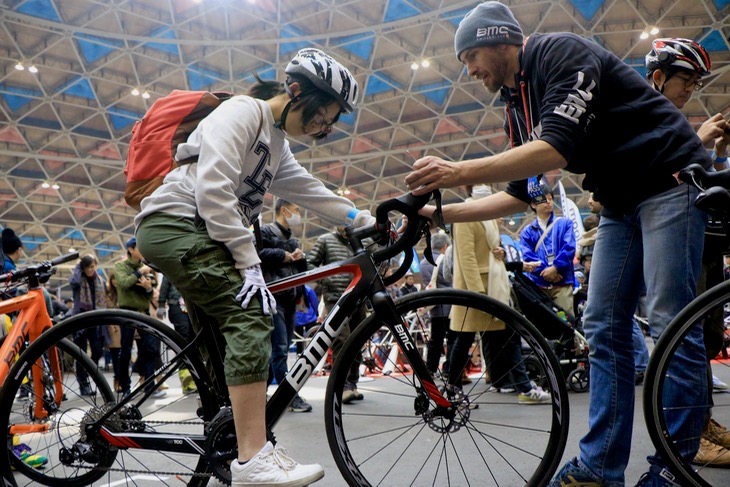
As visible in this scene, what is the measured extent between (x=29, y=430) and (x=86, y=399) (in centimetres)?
33

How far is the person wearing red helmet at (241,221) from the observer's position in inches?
72.1

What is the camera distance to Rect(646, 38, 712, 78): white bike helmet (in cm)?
255

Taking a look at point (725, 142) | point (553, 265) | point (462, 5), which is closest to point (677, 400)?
point (725, 142)

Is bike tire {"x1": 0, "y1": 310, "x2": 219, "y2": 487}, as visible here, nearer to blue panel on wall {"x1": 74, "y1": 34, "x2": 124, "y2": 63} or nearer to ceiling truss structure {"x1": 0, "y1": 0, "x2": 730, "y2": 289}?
ceiling truss structure {"x1": 0, "y1": 0, "x2": 730, "y2": 289}

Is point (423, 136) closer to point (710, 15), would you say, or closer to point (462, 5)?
point (462, 5)

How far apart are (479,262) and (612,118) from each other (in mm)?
2812

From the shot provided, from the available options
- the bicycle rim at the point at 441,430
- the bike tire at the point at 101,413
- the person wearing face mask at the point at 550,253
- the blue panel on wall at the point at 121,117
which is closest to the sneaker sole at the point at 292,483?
the bicycle rim at the point at 441,430

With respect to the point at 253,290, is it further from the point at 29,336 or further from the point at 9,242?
the point at 9,242

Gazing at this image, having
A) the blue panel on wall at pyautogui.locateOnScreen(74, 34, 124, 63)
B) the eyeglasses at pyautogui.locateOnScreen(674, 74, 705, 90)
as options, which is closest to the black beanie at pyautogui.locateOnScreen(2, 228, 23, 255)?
the eyeglasses at pyautogui.locateOnScreen(674, 74, 705, 90)

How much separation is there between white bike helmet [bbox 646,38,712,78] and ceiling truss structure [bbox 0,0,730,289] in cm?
1584

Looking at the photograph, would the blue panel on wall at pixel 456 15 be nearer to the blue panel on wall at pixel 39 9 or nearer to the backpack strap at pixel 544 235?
the blue panel on wall at pixel 39 9

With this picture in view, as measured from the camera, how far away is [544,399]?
403 cm

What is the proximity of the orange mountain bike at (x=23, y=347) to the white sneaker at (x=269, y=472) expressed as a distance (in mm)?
1199

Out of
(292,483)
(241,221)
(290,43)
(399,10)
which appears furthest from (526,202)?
(290,43)
